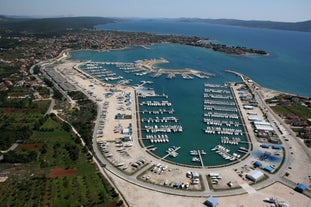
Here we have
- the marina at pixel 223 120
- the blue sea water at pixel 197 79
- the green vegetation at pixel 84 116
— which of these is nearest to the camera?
the marina at pixel 223 120

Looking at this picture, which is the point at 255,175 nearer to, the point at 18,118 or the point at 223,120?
the point at 223,120

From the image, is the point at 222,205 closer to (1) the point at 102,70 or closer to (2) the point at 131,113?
(2) the point at 131,113

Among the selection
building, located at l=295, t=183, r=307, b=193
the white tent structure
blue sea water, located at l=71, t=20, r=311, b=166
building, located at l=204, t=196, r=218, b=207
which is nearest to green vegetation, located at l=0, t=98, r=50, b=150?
blue sea water, located at l=71, t=20, r=311, b=166

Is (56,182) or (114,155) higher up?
(114,155)

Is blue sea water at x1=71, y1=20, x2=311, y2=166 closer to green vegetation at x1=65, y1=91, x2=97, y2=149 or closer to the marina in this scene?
the marina

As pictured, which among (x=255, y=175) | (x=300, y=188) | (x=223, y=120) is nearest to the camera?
(x=300, y=188)

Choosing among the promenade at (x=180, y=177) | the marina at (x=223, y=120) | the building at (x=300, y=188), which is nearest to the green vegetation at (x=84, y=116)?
the promenade at (x=180, y=177)

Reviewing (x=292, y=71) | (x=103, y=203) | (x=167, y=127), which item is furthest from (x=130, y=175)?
(x=292, y=71)

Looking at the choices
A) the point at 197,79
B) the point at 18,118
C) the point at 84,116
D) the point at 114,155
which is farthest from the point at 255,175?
the point at 197,79

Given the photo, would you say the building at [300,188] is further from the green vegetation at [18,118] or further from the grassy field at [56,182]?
the green vegetation at [18,118]
